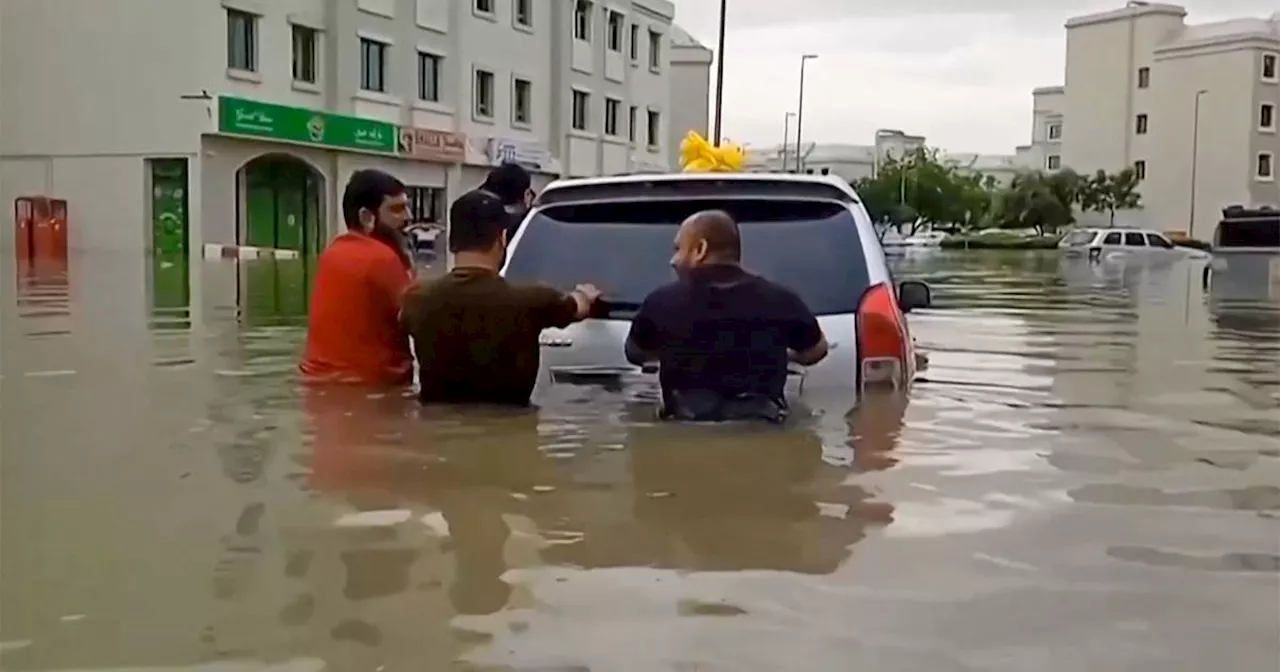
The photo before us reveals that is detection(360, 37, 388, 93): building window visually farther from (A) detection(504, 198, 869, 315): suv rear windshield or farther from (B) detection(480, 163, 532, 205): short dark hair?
(A) detection(504, 198, 869, 315): suv rear windshield

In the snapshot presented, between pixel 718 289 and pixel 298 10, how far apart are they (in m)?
31.7

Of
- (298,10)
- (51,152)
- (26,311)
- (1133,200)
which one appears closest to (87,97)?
(51,152)

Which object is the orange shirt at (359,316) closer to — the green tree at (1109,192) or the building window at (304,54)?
the building window at (304,54)

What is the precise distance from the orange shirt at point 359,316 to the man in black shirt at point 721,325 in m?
1.36

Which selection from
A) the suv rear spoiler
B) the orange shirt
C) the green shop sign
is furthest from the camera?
the green shop sign

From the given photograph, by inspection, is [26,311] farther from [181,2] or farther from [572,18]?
[572,18]

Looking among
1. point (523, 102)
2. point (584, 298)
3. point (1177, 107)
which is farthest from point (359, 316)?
point (1177, 107)

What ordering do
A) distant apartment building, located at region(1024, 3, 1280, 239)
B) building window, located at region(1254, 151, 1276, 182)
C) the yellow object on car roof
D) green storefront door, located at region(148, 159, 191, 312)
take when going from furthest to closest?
building window, located at region(1254, 151, 1276, 182) < distant apartment building, located at region(1024, 3, 1280, 239) < green storefront door, located at region(148, 159, 191, 312) < the yellow object on car roof

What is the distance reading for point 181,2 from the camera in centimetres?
3288

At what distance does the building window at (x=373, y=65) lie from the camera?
37.8 m

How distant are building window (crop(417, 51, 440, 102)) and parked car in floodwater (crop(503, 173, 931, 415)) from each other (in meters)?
34.2

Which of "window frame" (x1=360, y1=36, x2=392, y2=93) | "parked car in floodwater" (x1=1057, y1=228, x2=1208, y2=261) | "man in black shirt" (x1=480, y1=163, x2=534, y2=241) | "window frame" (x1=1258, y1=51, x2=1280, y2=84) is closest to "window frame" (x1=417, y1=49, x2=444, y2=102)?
"window frame" (x1=360, y1=36, x2=392, y2=93)

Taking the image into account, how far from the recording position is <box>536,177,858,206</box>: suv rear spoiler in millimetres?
6387

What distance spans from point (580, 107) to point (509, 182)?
39571 mm
